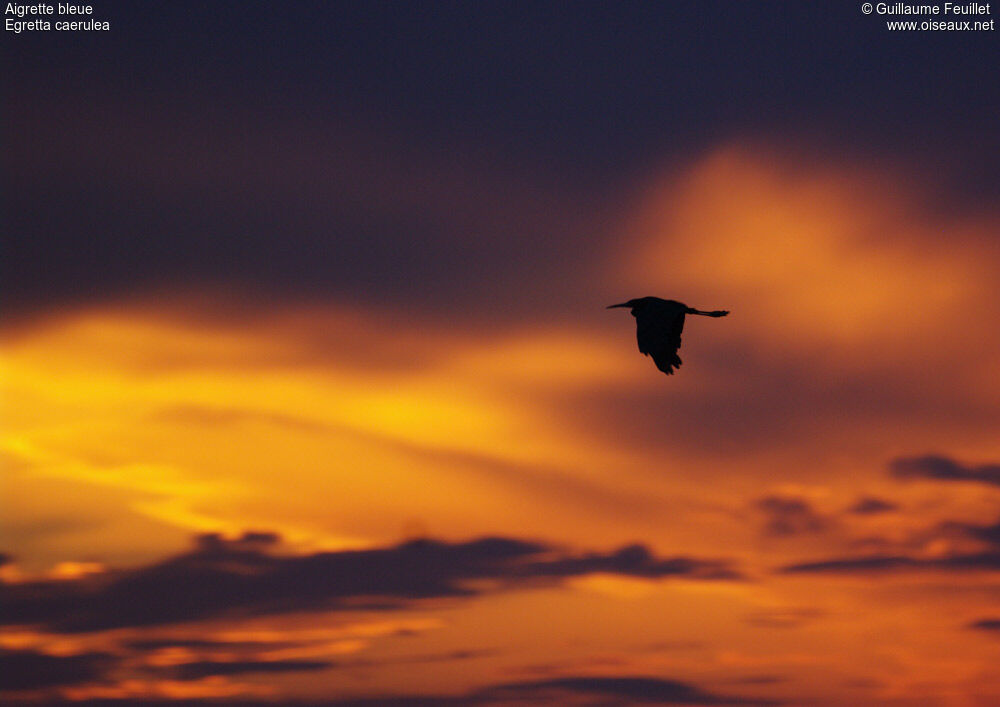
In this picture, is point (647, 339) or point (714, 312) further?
point (714, 312)

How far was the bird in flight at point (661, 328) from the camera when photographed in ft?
110

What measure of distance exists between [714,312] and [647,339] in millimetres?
3850

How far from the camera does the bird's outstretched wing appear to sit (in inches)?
1323

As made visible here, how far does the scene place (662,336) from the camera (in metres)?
34.1

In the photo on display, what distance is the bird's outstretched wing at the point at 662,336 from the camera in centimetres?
3359

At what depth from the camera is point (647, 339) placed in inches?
1340

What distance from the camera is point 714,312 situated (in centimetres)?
3644

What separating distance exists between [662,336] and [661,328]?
1.17 feet

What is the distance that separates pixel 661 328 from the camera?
112 feet

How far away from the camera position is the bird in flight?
110 feet
